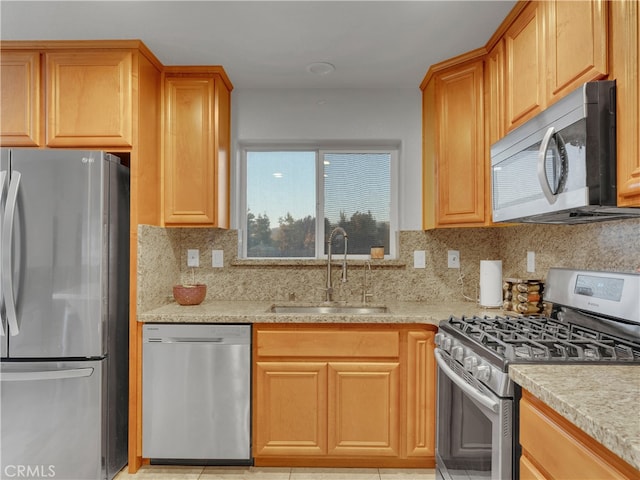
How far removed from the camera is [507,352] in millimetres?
1283

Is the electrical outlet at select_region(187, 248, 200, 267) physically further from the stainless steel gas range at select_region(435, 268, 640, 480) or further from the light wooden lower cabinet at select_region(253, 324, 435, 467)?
the stainless steel gas range at select_region(435, 268, 640, 480)

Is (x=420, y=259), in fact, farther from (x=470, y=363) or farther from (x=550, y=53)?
(x=550, y=53)

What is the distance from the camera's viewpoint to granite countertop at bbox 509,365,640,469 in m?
0.78

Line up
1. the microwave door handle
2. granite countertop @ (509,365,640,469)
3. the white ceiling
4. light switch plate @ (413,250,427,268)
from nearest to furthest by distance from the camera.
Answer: granite countertop @ (509,365,640,469)
the microwave door handle
the white ceiling
light switch plate @ (413,250,427,268)

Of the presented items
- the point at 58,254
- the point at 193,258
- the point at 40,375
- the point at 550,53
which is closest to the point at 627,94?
the point at 550,53

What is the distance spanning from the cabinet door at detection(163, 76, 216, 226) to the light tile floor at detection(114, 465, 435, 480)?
4.63ft

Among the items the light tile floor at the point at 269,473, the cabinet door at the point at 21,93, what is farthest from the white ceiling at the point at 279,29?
the light tile floor at the point at 269,473

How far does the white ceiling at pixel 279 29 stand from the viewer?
1842 millimetres

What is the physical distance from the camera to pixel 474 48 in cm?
222

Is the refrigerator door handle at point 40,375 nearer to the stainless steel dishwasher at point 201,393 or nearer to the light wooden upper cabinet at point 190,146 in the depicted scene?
the stainless steel dishwasher at point 201,393

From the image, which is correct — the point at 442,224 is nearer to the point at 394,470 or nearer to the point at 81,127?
the point at 394,470

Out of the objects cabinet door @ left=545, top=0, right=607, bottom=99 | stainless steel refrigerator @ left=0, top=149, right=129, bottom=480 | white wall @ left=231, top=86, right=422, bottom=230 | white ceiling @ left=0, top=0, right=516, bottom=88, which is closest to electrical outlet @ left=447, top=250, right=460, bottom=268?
white wall @ left=231, top=86, right=422, bottom=230

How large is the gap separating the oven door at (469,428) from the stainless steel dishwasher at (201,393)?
39.7 inches

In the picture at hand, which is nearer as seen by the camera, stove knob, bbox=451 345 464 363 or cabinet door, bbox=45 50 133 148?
stove knob, bbox=451 345 464 363
